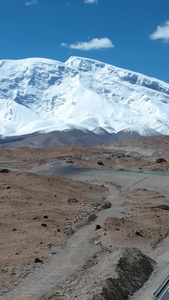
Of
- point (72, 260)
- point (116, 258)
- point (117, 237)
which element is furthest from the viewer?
point (117, 237)

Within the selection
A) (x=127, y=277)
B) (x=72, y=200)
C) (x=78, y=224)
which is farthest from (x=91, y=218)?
(x=127, y=277)

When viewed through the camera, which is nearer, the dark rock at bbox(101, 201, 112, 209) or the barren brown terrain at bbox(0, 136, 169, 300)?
the barren brown terrain at bbox(0, 136, 169, 300)

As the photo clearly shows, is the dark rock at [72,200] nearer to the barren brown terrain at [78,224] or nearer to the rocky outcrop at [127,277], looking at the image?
the barren brown terrain at [78,224]

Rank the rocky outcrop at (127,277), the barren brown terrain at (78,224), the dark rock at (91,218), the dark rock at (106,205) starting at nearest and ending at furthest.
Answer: the rocky outcrop at (127,277), the barren brown terrain at (78,224), the dark rock at (91,218), the dark rock at (106,205)

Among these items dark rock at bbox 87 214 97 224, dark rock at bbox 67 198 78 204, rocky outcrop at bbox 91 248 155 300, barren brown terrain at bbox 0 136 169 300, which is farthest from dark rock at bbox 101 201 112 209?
rocky outcrop at bbox 91 248 155 300

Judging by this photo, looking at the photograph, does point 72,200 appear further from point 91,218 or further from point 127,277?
point 127,277

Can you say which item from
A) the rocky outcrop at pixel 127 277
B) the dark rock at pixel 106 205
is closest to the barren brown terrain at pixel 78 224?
the dark rock at pixel 106 205

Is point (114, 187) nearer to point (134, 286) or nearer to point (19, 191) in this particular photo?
point (19, 191)

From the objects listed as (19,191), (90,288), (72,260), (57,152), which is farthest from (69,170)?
(90,288)

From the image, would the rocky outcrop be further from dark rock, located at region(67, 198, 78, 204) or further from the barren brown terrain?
dark rock, located at region(67, 198, 78, 204)
